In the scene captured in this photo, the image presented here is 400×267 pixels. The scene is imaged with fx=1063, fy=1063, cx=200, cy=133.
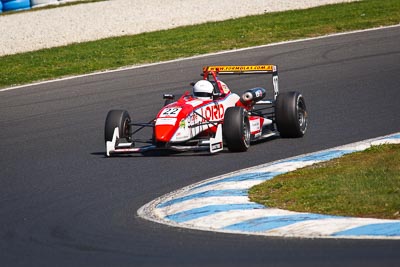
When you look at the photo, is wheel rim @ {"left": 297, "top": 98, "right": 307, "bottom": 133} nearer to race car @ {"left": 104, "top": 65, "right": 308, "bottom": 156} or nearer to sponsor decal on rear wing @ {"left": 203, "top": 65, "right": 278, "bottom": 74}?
race car @ {"left": 104, "top": 65, "right": 308, "bottom": 156}

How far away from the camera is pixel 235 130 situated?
39.0 feet

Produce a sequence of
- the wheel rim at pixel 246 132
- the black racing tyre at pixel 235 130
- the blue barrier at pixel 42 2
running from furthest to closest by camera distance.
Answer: the blue barrier at pixel 42 2, the wheel rim at pixel 246 132, the black racing tyre at pixel 235 130

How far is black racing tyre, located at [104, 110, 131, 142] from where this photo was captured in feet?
41.6

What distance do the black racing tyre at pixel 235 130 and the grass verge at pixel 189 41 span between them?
8179 mm

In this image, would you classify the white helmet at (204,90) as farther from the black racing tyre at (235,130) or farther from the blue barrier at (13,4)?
the blue barrier at (13,4)

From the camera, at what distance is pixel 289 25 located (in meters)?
23.3

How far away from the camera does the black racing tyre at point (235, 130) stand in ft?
39.0

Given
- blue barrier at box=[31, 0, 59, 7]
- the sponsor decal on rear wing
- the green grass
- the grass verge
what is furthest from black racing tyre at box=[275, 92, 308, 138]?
blue barrier at box=[31, 0, 59, 7]

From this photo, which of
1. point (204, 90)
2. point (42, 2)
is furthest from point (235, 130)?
point (42, 2)

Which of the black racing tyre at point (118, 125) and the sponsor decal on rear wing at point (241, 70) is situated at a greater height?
the sponsor decal on rear wing at point (241, 70)

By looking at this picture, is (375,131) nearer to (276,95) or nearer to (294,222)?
(276,95)

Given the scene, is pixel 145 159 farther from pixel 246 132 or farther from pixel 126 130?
pixel 246 132

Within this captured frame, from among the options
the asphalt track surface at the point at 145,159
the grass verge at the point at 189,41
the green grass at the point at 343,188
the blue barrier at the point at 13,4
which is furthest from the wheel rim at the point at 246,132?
the blue barrier at the point at 13,4

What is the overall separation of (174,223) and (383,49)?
38.3ft
